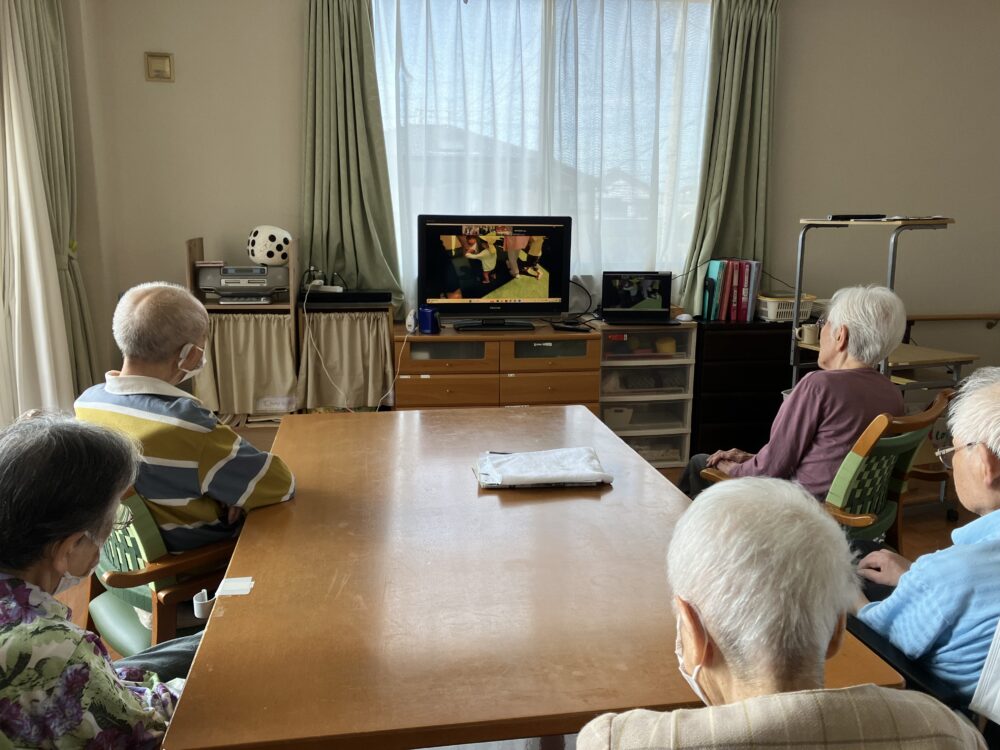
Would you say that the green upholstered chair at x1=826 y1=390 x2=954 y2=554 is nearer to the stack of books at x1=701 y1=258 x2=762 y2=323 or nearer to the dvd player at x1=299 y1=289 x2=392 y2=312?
the stack of books at x1=701 y1=258 x2=762 y2=323

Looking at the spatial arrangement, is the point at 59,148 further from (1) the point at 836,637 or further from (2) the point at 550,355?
(1) the point at 836,637

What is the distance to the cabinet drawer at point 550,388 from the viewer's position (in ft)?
13.1

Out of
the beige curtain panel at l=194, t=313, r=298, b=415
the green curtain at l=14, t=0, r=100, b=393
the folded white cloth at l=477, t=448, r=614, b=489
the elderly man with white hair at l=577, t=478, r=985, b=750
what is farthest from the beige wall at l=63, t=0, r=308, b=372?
the elderly man with white hair at l=577, t=478, r=985, b=750

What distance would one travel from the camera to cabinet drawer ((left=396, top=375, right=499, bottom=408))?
3.90m

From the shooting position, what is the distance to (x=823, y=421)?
7.94 feet

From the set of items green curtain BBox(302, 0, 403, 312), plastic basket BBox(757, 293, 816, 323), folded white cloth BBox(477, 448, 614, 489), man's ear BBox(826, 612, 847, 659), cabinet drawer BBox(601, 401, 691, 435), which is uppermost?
green curtain BBox(302, 0, 403, 312)

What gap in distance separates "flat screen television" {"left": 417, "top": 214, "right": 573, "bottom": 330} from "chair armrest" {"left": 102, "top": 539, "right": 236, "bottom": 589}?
2.35 m

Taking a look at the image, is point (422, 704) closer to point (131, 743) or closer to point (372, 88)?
point (131, 743)

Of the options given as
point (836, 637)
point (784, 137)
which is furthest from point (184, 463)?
point (784, 137)

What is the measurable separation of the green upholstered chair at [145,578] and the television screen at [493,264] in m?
2.43

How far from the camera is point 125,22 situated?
386 centimetres

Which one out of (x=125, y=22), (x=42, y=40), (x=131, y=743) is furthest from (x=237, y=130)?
(x=131, y=743)

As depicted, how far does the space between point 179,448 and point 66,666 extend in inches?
27.7

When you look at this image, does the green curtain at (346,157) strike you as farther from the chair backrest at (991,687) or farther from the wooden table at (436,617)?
the chair backrest at (991,687)
